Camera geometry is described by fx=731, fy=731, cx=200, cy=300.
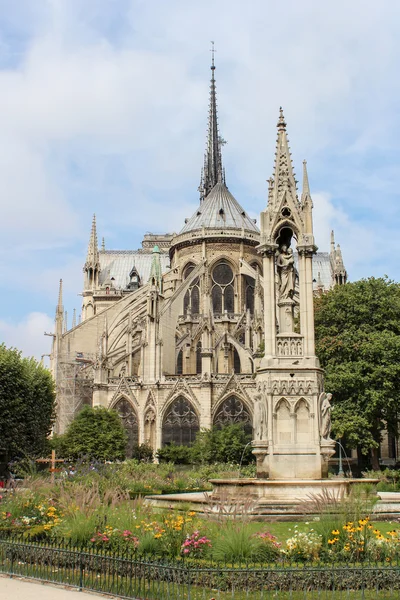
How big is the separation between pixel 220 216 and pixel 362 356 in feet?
125

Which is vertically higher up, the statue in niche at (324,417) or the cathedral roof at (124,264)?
the cathedral roof at (124,264)

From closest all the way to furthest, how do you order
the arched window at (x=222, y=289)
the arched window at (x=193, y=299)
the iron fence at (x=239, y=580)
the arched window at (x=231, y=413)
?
the iron fence at (x=239, y=580), the arched window at (x=231, y=413), the arched window at (x=193, y=299), the arched window at (x=222, y=289)

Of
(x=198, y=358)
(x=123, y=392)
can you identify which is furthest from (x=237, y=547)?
(x=198, y=358)

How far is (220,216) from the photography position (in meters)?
72.5

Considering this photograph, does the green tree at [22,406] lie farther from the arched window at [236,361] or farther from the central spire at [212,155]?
the central spire at [212,155]

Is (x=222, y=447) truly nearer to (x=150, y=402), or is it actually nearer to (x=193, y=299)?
(x=150, y=402)

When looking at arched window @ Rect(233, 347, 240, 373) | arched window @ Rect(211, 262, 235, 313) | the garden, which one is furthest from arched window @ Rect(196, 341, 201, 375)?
the garden

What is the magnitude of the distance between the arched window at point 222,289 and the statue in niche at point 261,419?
50907 millimetres

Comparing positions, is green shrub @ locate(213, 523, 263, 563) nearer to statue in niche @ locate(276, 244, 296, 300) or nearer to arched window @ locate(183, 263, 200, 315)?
statue in niche @ locate(276, 244, 296, 300)

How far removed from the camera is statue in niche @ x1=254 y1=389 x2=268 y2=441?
53.6 feet

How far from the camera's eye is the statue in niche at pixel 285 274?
58.4 feet

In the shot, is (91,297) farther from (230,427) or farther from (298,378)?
(298,378)

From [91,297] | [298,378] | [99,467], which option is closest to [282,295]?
[298,378]

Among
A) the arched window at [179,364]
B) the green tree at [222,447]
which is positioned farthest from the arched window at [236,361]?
the green tree at [222,447]
